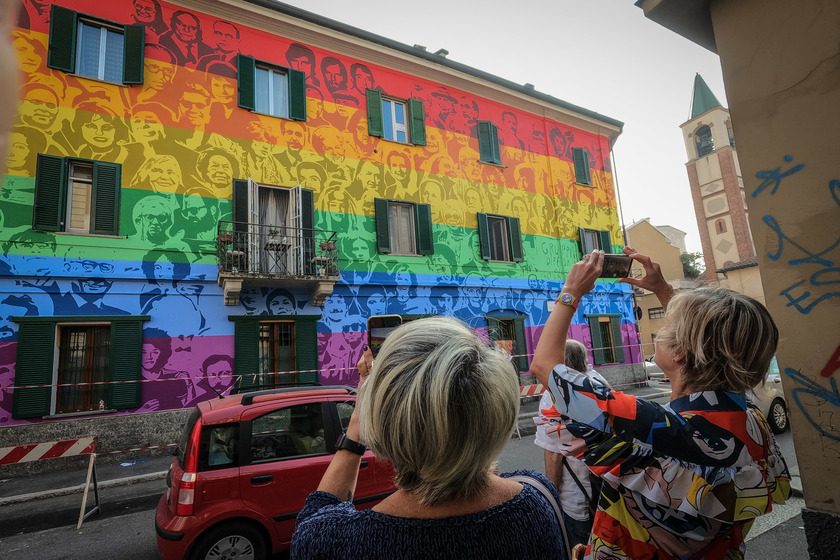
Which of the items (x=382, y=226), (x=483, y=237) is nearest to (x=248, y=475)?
(x=382, y=226)

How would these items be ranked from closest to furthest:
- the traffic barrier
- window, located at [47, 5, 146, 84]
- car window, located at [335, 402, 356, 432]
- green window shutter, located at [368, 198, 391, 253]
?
car window, located at [335, 402, 356, 432] → the traffic barrier → window, located at [47, 5, 146, 84] → green window shutter, located at [368, 198, 391, 253]

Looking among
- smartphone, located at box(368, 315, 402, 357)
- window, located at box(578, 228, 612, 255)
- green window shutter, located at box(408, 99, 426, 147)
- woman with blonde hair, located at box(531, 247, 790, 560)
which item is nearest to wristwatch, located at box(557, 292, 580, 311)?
woman with blonde hair, located at box(531, 247, 790, 560)

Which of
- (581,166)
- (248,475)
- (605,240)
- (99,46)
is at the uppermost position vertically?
(99,46)

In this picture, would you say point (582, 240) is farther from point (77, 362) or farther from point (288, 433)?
point (77, 362)

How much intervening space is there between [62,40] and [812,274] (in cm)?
1354

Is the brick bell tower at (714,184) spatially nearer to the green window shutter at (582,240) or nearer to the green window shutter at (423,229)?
the green window shutter at (582,240)

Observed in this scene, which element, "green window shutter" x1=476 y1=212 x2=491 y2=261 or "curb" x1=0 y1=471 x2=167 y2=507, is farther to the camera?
"green window shutter" x1=476 y1=212 x2=491 y2=261

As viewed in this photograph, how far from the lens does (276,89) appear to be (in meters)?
12.3

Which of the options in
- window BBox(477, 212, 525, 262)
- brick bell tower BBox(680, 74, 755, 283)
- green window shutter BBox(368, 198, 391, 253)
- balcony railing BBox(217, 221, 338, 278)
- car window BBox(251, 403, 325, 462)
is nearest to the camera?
car window BBox(251, 403, 325, 462)

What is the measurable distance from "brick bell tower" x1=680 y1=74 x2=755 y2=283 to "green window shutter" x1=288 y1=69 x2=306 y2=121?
3332cm

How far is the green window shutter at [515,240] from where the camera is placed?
15328mm

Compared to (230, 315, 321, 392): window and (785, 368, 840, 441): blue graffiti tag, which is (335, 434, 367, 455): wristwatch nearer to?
(785, 368, 840, 441): blue graffiti tag

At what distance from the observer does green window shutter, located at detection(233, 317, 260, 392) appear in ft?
34.4

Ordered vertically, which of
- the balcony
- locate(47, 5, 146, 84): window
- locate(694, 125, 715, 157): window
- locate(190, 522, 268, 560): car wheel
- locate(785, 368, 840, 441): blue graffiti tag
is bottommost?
locate(190, 522, 268, 560): car wheel
